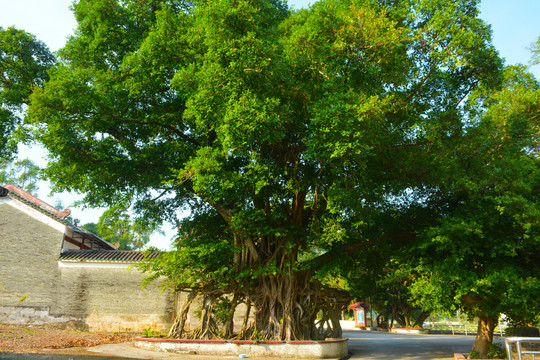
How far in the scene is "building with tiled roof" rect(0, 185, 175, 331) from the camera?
17391 millimetres

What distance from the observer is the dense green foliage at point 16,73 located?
41.6 ft

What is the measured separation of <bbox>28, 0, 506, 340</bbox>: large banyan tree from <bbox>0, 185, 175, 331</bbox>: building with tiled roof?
193 inches

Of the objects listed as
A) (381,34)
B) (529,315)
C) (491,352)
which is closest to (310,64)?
(381,34)

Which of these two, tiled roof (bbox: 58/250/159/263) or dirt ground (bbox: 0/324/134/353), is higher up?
tiled roof (bbox: 58/250/159/263)

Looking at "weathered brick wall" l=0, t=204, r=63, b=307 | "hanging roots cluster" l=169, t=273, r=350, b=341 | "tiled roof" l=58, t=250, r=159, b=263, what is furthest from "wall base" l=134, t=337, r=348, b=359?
"weathered brick wall" l=0, t=204, r=63, b=307

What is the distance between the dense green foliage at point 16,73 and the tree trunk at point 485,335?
15382mm

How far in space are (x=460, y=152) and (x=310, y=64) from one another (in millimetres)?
4543

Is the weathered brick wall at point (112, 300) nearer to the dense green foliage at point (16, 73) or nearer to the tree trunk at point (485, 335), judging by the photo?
the dense green foliage at point (16, 73)

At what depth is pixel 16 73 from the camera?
1310cm

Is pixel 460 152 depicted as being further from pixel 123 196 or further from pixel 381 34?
pixel 123 196

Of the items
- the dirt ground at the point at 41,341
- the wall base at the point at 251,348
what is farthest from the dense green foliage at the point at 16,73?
the wall base at the point at 251,348

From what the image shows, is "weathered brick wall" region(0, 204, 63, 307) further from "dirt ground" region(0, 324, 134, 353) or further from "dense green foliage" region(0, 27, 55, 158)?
"dense green foliage" region(0, 27, 55, 158)

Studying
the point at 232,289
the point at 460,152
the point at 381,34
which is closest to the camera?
the point at 381,34

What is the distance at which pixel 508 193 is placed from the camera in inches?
402
